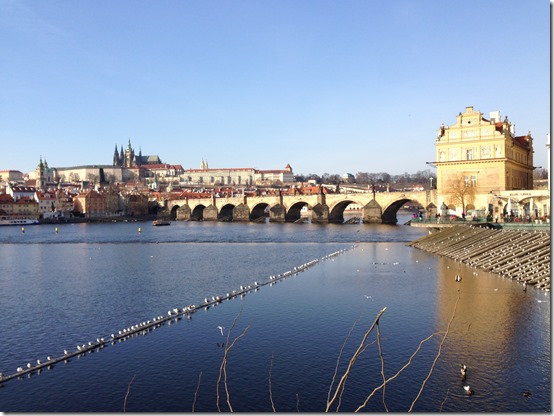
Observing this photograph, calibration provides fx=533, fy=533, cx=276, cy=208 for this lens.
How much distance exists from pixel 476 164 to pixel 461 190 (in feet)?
10.6

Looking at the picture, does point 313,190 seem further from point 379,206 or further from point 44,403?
point 44,403

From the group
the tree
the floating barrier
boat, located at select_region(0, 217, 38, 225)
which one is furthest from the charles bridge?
the floating barrier

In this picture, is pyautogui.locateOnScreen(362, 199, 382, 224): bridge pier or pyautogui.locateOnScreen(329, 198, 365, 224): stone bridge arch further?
pyautogui.locateOnScreen(329, 198, 365, 224): stone bridge arch

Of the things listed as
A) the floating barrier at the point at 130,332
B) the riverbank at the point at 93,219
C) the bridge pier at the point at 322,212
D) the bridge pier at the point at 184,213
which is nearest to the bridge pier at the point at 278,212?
the bridge pier at the point at 322,212

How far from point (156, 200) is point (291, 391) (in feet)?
410

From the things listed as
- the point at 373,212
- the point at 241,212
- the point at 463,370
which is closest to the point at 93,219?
the point at 241,212

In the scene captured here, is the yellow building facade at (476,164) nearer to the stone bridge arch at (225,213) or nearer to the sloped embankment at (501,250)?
the sloped embankment at (501,250)

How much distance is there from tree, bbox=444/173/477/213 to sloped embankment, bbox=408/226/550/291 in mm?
11114

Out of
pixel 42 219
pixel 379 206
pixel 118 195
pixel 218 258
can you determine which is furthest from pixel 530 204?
pixel 118 195

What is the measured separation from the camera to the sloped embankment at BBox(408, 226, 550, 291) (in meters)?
27.0

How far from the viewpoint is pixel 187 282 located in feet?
98.5

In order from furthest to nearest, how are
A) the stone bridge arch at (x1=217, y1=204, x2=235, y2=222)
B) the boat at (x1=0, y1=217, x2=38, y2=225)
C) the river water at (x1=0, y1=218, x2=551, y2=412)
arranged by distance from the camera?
the stone bridge arch at (x1=217, y1=204, x2=235, y2=222) → the boat at (x1=0, y1=217, x2=38, y2=225) → the river water at (x1=0, y1=218, x2=551, y2=412)

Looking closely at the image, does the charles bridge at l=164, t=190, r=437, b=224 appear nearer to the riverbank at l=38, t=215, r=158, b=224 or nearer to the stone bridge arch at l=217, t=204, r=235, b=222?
the stone bridge arch at l=217, t=204, r=235, b=222

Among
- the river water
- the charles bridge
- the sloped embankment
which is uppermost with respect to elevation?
the charles bridge
